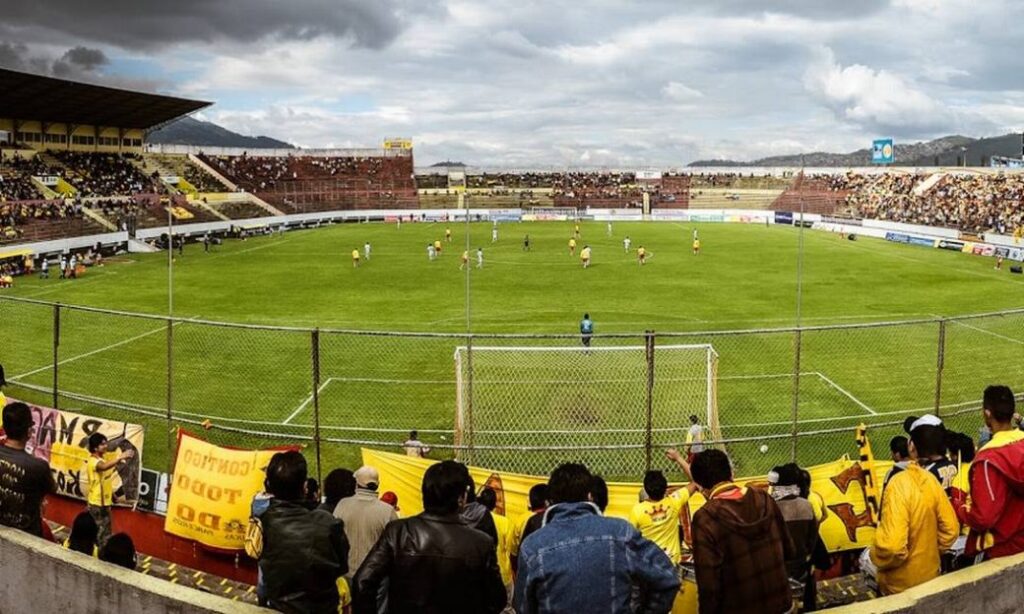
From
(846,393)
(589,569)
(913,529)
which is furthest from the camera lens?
(846,393)

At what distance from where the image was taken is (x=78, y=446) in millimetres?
11789

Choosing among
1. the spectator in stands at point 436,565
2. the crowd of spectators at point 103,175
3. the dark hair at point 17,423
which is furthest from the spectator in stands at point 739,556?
the crowd of spectators at point 103,175

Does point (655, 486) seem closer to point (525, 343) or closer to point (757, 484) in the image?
point (757, 484)

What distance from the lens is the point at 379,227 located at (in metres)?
84.1

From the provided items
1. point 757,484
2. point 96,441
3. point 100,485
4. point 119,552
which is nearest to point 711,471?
point 757,484

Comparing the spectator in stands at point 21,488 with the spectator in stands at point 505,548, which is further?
the spectator in stands at point 505,548

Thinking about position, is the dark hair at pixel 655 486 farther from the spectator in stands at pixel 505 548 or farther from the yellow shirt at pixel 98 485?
the yellow shirt at pixel 98 485

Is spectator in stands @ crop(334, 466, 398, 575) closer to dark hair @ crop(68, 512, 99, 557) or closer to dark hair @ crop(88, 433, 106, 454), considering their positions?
dark hair @ crop(68, 512, 99, 557)

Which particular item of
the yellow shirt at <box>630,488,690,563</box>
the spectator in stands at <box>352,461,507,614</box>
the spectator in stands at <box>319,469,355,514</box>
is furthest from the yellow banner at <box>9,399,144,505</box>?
the spectator in stands at <box>352,461,507,614</box>

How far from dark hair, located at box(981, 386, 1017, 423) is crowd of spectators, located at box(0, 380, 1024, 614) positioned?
0.01m

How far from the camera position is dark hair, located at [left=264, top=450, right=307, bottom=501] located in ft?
18.5

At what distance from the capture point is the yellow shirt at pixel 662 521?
23.6 ft

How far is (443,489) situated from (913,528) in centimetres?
371

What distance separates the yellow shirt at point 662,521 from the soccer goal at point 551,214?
87.6 meters
